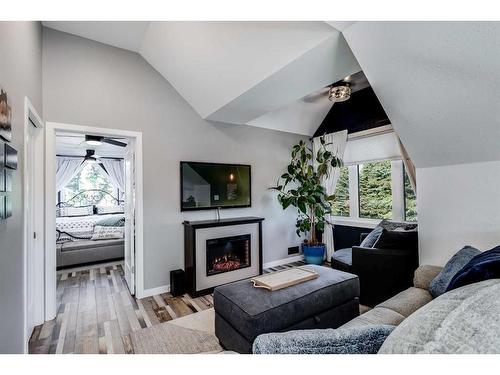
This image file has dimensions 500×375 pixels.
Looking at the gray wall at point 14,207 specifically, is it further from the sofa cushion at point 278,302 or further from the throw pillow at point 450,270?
the throw pillow at point 450,270

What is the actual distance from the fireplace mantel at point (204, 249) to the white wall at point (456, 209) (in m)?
2.08

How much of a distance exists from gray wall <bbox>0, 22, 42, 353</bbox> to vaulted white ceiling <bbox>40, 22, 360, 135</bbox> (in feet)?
3.69

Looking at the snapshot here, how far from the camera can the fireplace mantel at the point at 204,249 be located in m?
3.06

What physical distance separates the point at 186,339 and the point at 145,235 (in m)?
1.41

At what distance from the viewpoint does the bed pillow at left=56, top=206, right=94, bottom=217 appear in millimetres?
6559

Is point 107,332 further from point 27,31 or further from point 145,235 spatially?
point 27,31

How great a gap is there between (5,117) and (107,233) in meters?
3.93

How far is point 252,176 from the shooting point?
4.02 m

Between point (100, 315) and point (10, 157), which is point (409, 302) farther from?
point (100, 315)

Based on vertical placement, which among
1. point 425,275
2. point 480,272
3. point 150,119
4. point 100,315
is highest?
point 150,119

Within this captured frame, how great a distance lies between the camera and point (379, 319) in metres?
1.46

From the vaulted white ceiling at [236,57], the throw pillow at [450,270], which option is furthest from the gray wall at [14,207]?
the throw pillow at [450,270]

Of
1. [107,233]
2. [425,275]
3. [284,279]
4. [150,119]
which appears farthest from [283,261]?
[107,233]
